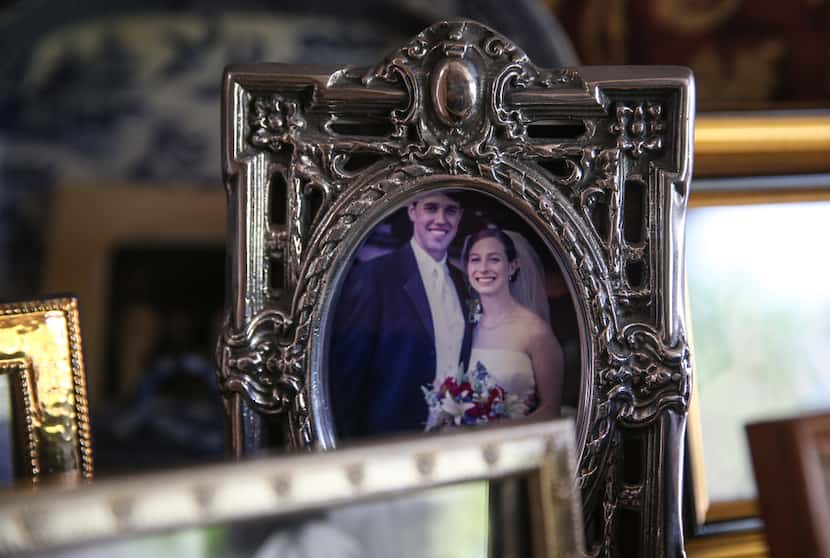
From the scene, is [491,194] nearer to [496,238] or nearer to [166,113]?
[496,238]

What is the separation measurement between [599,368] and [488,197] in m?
0.10

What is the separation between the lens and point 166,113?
120 cm

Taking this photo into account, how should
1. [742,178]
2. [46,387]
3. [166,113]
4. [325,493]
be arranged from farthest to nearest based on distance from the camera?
[166,113]
[742,178]
[46,387]
[325,493]

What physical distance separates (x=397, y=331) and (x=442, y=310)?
3 cm

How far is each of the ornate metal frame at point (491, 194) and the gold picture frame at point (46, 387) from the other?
7 cm

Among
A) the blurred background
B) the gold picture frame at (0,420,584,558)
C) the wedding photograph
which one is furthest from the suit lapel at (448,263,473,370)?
the blurred background

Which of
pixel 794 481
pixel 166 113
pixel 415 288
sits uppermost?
pixel 166 113

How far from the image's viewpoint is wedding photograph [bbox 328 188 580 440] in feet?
1.48

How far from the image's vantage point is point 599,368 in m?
0.45

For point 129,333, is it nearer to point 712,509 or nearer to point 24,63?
point 24,63

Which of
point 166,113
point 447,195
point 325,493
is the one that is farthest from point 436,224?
point 166,113

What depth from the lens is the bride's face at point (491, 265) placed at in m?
0.45

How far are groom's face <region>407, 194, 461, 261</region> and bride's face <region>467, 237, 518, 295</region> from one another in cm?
1

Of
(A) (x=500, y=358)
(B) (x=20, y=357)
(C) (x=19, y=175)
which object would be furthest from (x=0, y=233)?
(A) (x=500, y=358)
